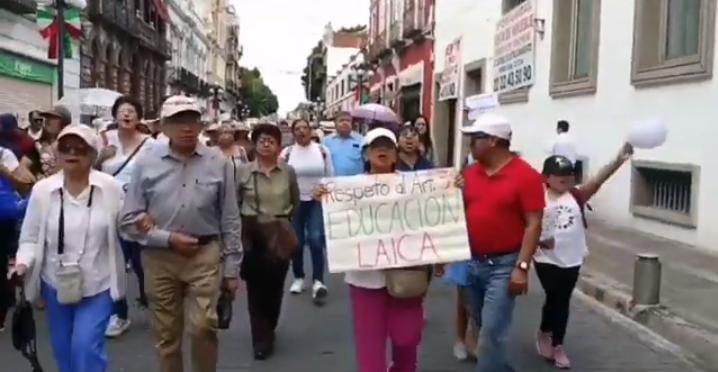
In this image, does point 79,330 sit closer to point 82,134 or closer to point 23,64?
point 82,134

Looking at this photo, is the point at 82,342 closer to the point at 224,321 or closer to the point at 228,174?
the point at 224,321

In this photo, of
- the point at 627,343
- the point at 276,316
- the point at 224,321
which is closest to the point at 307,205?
the point at 276,316

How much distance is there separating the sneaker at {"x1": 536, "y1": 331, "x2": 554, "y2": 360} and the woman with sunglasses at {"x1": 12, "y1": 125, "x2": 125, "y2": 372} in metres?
3.35

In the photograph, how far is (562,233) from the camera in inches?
269

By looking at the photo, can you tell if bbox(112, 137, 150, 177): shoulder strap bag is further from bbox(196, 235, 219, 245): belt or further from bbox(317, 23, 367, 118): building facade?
bbox(317, 23, 367, 118): building facade

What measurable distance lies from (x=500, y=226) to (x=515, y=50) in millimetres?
15492

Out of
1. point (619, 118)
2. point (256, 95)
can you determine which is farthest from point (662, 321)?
point (256, 95)

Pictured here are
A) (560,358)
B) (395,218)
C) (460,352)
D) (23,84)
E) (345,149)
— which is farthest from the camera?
(23,84)

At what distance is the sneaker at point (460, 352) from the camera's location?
7094mm

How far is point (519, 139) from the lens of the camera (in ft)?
68.2

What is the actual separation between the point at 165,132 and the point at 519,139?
16089 mm

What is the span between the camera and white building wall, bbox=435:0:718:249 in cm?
1213

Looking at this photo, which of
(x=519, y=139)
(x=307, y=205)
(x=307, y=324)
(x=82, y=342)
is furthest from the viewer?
(x=519, y=139)

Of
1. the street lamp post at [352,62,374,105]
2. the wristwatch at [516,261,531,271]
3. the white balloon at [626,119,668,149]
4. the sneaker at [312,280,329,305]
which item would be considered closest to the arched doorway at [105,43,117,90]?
the street lamp post at [352,62,374,105]
